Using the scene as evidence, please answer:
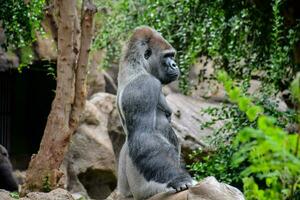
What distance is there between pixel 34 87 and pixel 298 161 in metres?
10.8

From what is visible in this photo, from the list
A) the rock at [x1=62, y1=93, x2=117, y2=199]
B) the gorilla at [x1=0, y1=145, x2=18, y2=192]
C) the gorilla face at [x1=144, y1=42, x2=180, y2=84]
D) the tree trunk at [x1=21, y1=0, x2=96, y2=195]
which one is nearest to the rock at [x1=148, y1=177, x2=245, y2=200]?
the gorilla face at [x1=144, y1=42, x2=180, y2=84]

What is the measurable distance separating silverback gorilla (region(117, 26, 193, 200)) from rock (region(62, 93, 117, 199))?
4.61 m

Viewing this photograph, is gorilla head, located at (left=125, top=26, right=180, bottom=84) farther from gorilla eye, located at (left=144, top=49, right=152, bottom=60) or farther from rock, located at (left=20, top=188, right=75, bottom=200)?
rock, located at (left=20, top=188, right=75, bottom=200)

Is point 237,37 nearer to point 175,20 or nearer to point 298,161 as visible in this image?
point 175,20

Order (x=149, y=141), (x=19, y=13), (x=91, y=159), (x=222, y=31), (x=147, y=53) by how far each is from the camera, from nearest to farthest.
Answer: (x=149, y=141) → (x=147, y=53) → (x=19, y=13) → (x=222, y=31) → (x=91, y=159)

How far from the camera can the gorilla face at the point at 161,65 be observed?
434 cm

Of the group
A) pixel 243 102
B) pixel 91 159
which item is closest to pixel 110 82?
pixel 91 159

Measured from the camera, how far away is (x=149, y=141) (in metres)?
3.83

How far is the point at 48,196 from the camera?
178 inches

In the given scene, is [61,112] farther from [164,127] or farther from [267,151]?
[267,151]

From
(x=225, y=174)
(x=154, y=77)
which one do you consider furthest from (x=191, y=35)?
(x=154, y=77)

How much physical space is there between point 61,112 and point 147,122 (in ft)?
5.64

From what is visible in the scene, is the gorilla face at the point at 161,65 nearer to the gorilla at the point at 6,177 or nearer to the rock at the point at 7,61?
the gorilla at the point at 6,177

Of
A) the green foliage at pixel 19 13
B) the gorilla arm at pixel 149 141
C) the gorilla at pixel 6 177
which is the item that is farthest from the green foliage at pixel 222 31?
the gorilla arm at pixel 149 141
